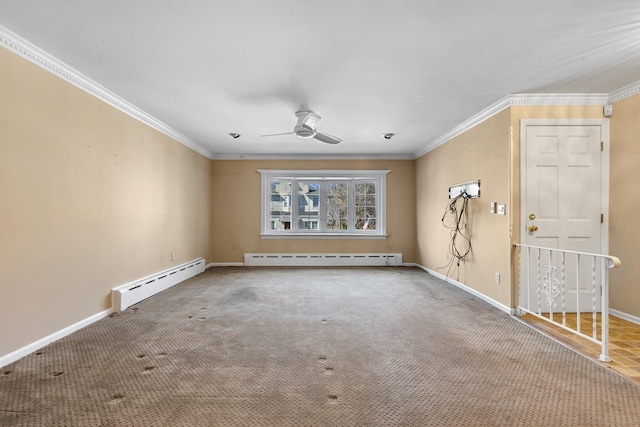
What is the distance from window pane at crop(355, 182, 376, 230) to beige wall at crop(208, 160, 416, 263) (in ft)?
1.13

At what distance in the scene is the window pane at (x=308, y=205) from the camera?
22.4ft

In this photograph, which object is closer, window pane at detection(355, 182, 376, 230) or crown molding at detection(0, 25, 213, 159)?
crown molding at detection(0, 25, 213, 159)

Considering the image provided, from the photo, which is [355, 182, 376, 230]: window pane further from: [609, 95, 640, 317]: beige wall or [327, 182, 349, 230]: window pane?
[609, 95, 640, 317]: beige wall

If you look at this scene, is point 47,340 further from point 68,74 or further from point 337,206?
point 337,206

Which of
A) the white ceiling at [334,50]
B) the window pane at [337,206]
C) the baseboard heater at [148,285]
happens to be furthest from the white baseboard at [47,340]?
the window pane at [337,206]

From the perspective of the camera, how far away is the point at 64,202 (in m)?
2.78

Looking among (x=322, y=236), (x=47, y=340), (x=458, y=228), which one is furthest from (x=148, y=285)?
(x=458, y=228)

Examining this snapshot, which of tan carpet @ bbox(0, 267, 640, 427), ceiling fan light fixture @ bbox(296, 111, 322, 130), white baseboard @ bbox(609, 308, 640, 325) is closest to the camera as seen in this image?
tan carpet @ bbox(0, 267, 640, 427)

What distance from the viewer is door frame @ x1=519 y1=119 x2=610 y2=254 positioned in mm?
3377

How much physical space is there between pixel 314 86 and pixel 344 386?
9.08 ft

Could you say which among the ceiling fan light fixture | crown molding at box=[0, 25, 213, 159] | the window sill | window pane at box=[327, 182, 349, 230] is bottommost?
the window sill

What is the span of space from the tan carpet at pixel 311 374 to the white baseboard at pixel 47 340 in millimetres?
76

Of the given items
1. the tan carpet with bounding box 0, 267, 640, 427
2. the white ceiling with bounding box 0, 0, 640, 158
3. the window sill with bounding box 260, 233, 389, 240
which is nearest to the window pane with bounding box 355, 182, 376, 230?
the window sill with bounding box 260, 233, 389, 240

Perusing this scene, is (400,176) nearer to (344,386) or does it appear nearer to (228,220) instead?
(228,220)
